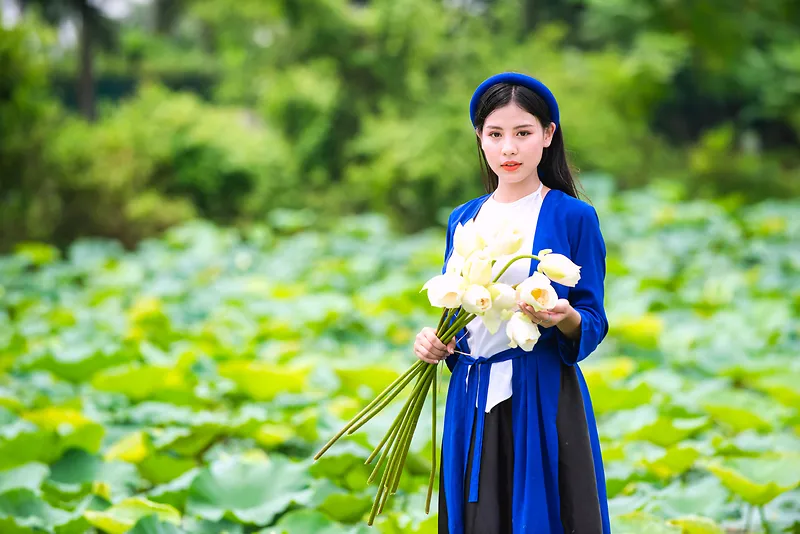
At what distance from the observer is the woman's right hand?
1.43 m

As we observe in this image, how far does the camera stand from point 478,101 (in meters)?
1.51

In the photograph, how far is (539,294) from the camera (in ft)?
4.32

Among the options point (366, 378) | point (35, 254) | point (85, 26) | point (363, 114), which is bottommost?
point (366, 378)

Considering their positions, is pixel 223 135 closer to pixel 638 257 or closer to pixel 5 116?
pixel 5 116

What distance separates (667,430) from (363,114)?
6.59 metres

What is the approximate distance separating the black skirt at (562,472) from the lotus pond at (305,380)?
1.51 feet

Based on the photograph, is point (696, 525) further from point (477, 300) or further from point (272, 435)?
point (272, 435)

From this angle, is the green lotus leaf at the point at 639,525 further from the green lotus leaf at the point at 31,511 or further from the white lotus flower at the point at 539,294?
the green lotus leaf at the point at 31,511

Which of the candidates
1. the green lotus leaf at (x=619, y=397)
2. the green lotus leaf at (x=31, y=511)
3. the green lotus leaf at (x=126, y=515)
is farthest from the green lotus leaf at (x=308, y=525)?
the green lotus leaf at (x=619, y=397)

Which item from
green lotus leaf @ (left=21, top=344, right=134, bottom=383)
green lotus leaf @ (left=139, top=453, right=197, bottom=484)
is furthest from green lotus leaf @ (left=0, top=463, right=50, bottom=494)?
green lotus leaf @ (left=21, top=344, right=134, bottom=383)

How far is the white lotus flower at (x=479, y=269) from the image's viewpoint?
4.42 ft

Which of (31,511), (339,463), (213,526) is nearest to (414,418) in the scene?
(213,526)

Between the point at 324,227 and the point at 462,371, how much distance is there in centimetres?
672

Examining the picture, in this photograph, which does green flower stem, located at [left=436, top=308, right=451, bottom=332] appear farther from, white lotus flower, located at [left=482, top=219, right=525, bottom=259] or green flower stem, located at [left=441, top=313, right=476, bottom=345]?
white lotus flower, located at [left=482, top=219, right=525, bottom=259]
